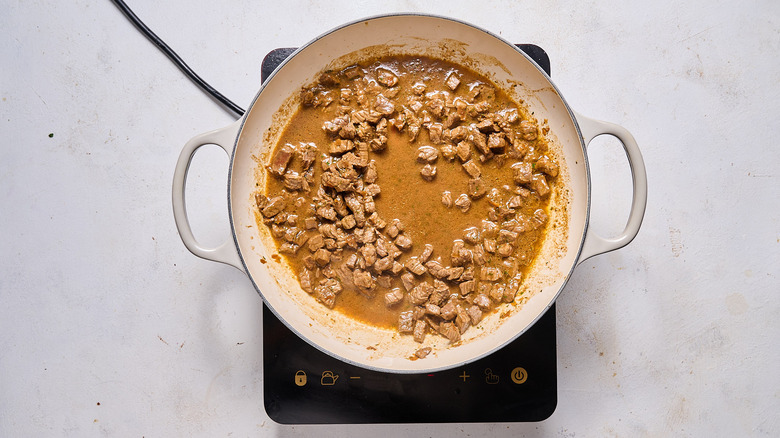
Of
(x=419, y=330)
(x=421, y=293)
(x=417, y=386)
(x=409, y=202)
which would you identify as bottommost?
(x=417, y=386)

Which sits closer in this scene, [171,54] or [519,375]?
[519,375]

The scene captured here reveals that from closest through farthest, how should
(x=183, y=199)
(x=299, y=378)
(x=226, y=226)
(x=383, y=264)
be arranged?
(x=183, y=199)
(x=383, y=264)
(x=299, y=378)
(x=226, y=226)

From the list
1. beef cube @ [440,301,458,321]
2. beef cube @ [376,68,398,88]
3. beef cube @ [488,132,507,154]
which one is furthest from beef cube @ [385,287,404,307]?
beef cube @ [376,68,398,88]

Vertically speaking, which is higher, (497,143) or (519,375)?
(497,143)

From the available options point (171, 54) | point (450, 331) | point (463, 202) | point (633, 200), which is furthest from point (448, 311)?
point (171, 54)

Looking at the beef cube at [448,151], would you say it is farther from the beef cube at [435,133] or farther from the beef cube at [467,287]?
the beef cube at [467,287]

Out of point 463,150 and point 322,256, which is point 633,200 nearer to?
point 463,150

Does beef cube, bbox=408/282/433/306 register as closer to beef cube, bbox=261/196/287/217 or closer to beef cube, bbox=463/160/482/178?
beef cube, bbox=463/160/482/178
